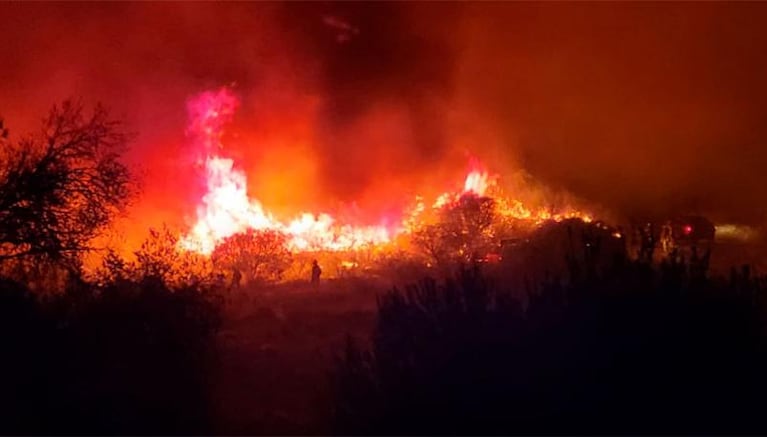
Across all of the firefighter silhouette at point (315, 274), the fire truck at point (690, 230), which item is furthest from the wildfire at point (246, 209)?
the fire truck at point (690, 230)

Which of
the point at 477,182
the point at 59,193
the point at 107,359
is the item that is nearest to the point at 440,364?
the point at 107,359

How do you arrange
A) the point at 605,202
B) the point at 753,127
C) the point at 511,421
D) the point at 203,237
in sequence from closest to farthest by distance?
the point at 511,421 < the point at 203,237 < the point at 753,127 < the point at 605,202

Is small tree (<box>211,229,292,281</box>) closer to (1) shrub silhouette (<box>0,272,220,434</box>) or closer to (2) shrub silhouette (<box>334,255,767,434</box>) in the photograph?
(1) shrub silhouette (<box>0,272,220,434</box>)

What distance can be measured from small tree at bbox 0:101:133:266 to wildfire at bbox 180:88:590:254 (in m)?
12.1

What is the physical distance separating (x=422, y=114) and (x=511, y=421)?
36.1 meters

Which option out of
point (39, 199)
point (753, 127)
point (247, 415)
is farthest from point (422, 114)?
point (247, 415)

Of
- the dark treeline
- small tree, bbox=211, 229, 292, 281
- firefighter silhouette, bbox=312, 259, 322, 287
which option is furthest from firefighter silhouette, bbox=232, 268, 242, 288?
the dark treeline

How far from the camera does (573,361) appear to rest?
8992 millimetres

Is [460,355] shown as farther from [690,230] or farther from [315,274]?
[690,230]

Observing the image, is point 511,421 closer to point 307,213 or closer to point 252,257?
point 252,257

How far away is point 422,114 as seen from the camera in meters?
44.0

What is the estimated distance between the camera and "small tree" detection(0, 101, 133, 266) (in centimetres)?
1472

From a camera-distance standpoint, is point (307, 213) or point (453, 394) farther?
point (307, 213)

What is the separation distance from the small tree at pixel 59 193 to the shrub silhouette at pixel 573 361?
22.2 ft
